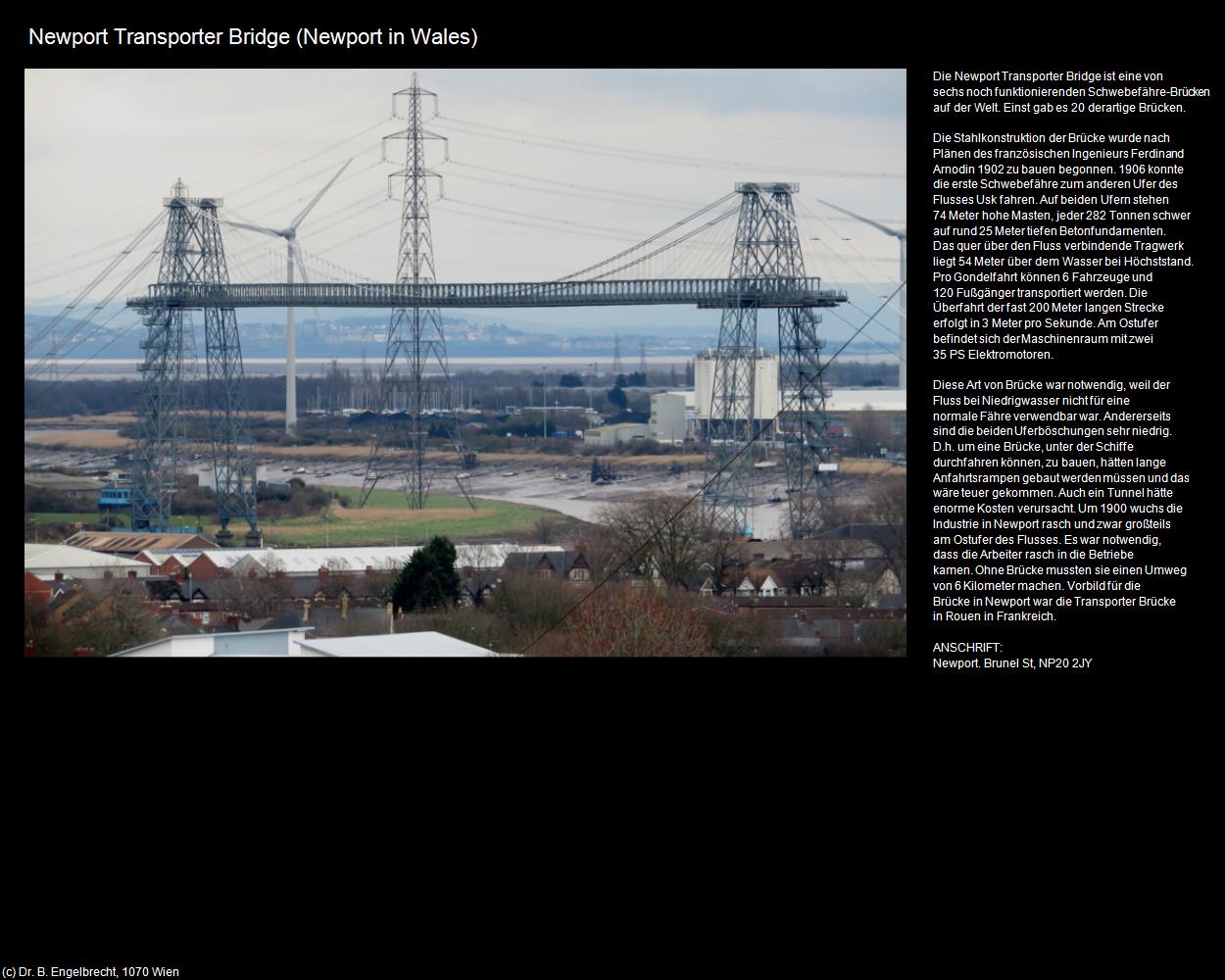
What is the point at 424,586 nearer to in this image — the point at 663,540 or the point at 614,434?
the point at 663,540

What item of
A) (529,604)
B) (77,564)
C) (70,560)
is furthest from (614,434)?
(529,604)

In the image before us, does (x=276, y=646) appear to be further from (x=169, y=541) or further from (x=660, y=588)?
(x=169, y=541)

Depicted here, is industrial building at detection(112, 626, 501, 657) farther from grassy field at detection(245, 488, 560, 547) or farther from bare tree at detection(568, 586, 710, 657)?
grassy field at detection(245, 488, 560, 547)

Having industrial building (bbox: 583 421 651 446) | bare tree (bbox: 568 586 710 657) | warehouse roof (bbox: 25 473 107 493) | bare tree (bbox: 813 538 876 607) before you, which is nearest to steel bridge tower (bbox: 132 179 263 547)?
warehouse roof (bbox: 25 473 107 493)

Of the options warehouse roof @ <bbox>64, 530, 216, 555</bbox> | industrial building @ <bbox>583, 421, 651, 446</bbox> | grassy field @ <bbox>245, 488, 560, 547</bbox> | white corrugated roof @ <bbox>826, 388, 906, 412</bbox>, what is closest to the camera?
warehouse roof @ <bbox>64, 530, 216, 555</bbox>

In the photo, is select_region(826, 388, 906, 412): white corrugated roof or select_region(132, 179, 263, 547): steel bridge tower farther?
select_region(826, 388, 906, 412): white corrugated roof
